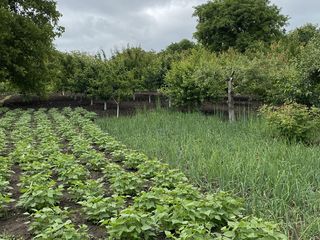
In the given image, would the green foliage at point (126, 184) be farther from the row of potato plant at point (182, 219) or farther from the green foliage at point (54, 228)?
the green foliage at point (54, 228)

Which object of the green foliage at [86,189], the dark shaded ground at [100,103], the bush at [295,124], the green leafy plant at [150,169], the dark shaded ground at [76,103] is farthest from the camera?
the dark shaded ground at [76,103]

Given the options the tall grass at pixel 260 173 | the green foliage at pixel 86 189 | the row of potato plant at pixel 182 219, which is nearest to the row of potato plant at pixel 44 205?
the green foliage at pixel 86 189

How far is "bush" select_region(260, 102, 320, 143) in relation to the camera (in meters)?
8.75

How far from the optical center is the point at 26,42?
16.9 m

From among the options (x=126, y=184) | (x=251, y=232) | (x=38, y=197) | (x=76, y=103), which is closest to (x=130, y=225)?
(x=251, y=232)

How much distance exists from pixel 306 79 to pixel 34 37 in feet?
38.6

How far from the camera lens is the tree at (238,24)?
Answer: 1296 inches

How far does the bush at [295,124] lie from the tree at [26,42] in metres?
11.4

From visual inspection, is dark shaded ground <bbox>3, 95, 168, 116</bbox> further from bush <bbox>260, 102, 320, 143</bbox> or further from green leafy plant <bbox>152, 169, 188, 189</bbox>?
green leafy plant <bbox>152, 169, 188, 189</bbox>

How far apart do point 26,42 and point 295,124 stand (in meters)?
12.6

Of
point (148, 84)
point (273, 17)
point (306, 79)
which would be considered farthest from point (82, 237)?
point (273, 17)

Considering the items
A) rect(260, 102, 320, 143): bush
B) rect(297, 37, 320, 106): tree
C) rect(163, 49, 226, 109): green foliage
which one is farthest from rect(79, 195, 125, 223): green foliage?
rect(163, 49, 226, 109): green foliage

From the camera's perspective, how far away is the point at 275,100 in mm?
13102

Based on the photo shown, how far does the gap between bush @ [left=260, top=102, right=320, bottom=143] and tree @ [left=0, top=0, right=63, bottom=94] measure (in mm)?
11420
